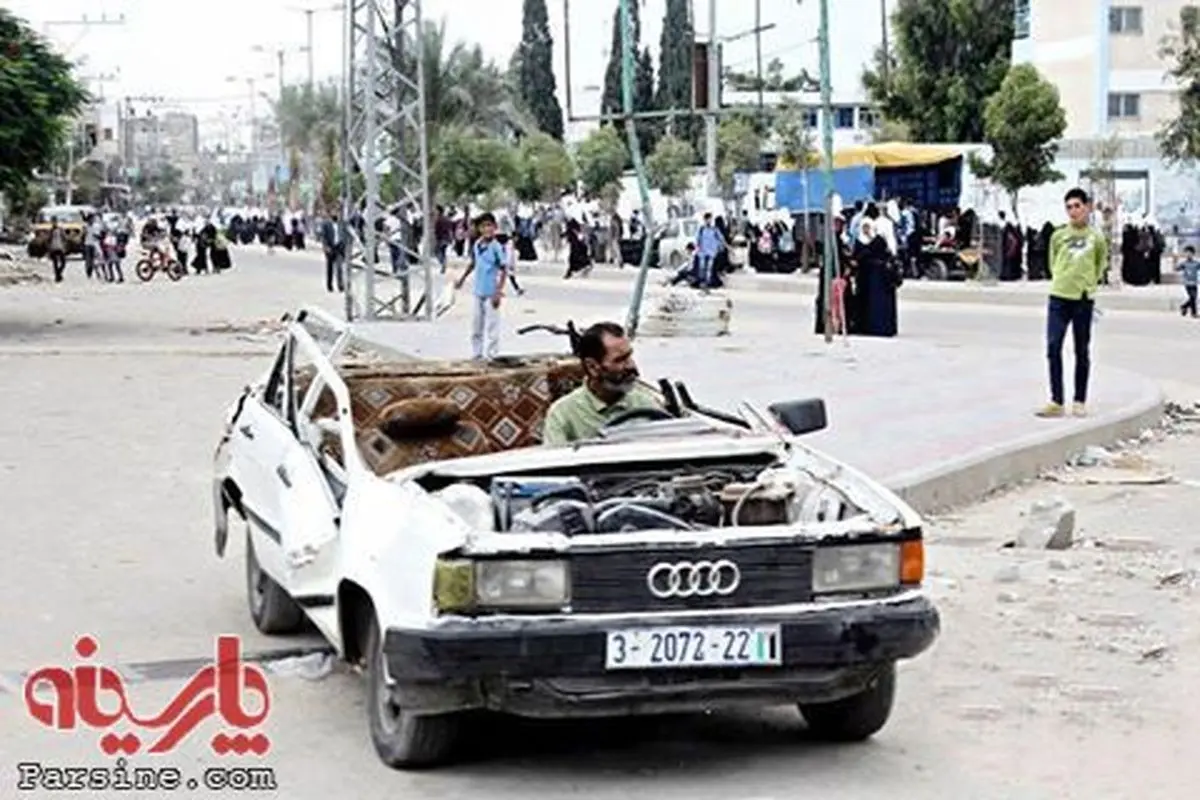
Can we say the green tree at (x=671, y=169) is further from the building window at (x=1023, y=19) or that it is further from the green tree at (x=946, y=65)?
the building window at (x=1023, y=19)

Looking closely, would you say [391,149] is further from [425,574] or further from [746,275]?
[425,574]

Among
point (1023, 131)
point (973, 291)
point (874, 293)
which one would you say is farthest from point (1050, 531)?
point (1023, 131)

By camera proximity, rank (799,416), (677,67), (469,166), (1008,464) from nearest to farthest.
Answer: (799,416) < (1008,464) < (677,67) < (469,166)


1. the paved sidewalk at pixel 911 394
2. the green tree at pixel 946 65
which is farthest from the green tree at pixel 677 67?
the green tree at pixel 946 65

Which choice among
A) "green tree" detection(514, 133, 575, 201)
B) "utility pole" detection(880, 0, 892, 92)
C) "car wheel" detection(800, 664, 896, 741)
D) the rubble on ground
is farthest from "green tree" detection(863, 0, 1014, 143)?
"car wheel" detection(800, 664, 896, 741)

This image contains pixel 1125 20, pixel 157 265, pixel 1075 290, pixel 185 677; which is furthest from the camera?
pixel 1125 20

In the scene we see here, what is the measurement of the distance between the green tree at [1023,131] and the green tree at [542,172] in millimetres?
33991

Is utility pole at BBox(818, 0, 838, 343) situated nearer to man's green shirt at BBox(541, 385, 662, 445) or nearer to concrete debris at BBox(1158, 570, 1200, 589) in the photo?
concrete debris at BBox(1158, 570, 1200, 589)

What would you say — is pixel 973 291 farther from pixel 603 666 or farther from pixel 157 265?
pixel 603 666

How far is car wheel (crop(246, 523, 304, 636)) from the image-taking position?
8.40 metres

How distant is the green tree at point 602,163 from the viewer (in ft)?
258

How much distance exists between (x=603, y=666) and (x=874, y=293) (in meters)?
20.2

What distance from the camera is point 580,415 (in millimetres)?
7496

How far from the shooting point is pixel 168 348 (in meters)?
26.9
